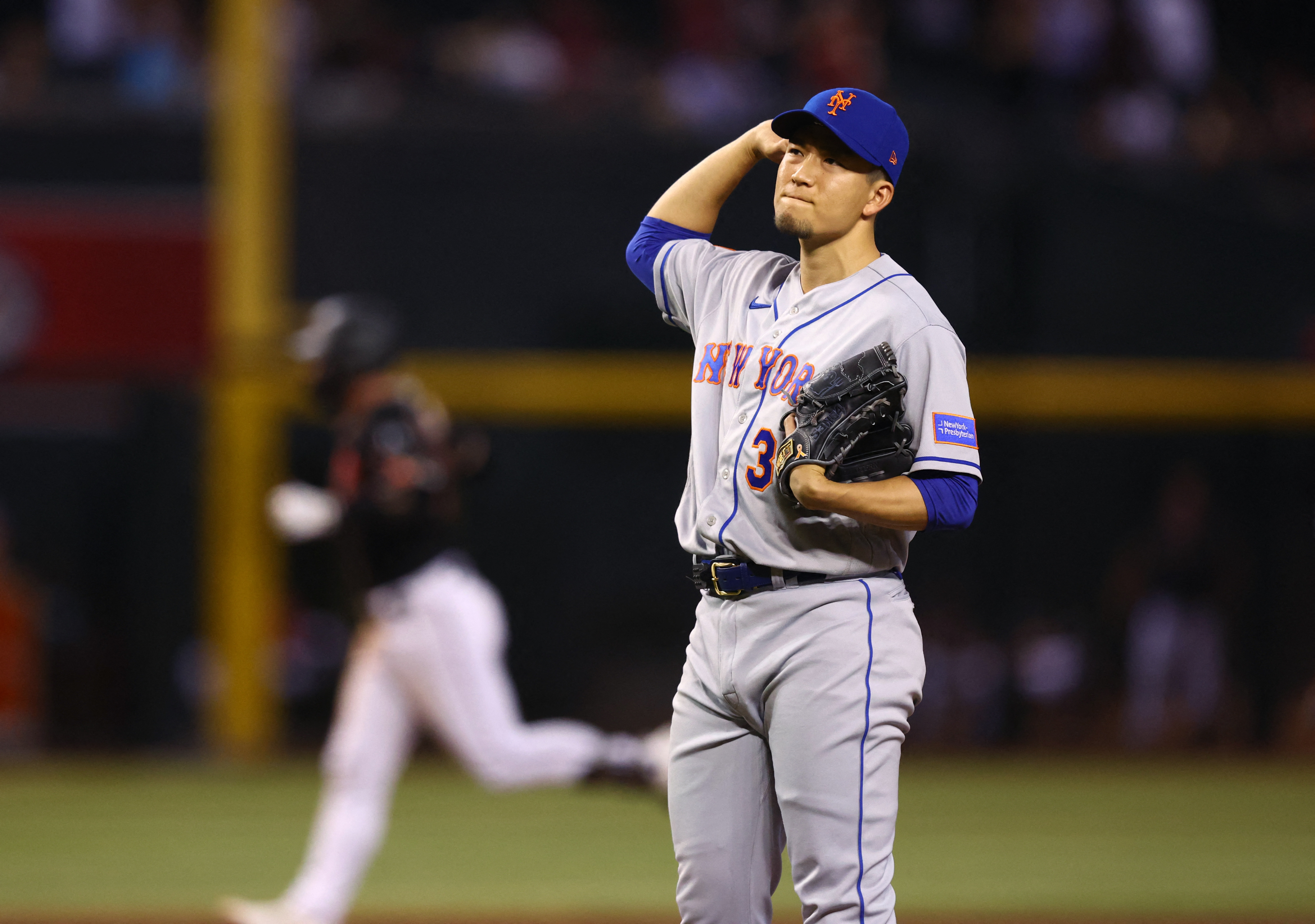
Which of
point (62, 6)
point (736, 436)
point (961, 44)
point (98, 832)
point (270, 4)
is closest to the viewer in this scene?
point (736, 436)

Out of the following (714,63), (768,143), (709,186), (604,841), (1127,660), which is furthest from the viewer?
(714,63)

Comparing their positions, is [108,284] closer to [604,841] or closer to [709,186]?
[604,841]

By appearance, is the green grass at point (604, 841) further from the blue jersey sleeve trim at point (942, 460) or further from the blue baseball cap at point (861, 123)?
the blue baseball cap at point (861, 123)

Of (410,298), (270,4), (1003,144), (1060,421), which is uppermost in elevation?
(270,4)

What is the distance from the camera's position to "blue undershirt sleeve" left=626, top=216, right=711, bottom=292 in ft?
11.6

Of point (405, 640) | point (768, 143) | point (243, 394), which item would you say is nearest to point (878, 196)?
point (768, 143)

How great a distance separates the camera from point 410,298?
10867 millimetres

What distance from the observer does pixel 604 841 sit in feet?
24.4

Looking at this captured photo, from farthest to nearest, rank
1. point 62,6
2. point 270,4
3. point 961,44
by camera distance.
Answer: point 961,44 < point 62,6 < point 270,4

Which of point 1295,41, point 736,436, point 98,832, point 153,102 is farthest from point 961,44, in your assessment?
point 736,436

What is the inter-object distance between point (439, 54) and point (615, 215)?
6.73 feet

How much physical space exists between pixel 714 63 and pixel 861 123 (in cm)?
917

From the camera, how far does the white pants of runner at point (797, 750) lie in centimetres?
303

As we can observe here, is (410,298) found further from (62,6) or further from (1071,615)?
(1071,615)
